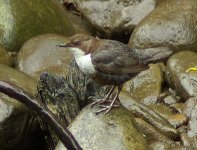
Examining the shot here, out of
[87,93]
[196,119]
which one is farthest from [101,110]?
[196,119]

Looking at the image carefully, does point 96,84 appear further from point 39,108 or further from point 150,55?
point 39,108

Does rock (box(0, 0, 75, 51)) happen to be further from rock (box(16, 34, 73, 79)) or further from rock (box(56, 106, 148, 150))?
rock (box(56, 106, 148, 150))

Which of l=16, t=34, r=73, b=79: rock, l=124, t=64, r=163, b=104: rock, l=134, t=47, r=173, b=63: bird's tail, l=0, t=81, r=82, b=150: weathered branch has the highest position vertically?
l=0, t=81, r=82, b=150: weathered branch

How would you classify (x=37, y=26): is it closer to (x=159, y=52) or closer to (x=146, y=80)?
(x=146, y=80)

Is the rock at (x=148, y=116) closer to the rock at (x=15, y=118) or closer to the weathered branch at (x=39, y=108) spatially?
the rock at (x=15, y=118)

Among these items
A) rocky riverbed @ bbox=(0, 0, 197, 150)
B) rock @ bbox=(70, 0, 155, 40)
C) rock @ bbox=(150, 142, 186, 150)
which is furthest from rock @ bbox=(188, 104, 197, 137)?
rock @ bbox=(70, 0, 155, 40)

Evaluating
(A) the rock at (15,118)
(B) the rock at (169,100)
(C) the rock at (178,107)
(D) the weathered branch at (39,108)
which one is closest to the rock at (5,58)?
(A) the rock at (15,118)
